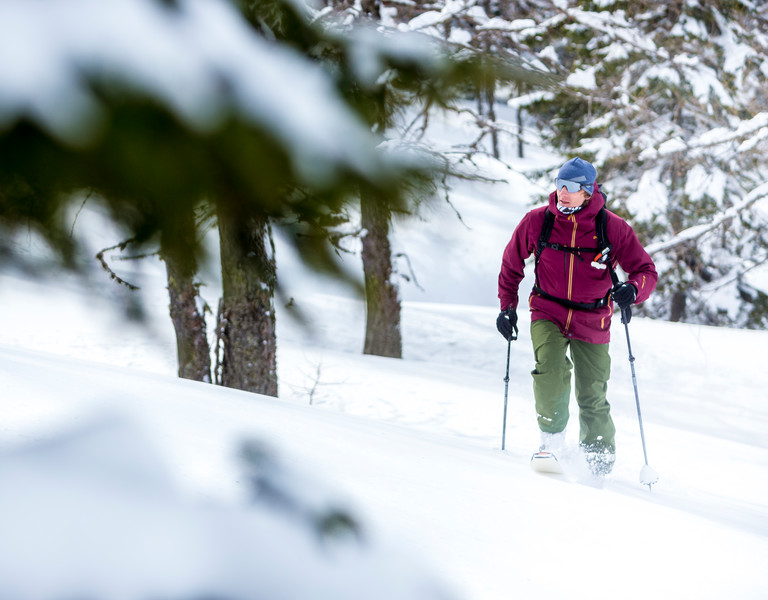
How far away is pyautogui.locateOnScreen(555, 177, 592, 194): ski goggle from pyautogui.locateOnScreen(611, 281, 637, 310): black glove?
0.60m

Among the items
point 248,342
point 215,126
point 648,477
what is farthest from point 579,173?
point 248,342

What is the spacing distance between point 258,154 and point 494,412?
5.83 metres

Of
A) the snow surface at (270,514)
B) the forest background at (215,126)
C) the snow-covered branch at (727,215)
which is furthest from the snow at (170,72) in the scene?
the snow-covered branch at (727,215)

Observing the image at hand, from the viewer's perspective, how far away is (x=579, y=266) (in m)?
3.88

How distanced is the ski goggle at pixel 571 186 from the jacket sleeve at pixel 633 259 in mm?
340

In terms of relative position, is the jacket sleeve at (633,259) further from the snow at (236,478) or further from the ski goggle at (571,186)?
the snow at (236,478)

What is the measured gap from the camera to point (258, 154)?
3.14 ft

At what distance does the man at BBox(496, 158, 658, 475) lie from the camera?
3.80 metres

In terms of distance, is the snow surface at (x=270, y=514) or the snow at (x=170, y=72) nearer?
the snow at (x=170, y=72)

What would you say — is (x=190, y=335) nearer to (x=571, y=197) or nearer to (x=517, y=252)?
(x=517, y=252)

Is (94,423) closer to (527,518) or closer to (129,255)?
(129,255)

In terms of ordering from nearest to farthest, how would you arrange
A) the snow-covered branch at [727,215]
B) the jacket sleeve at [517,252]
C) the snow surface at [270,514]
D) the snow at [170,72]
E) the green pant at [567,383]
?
the snow at [170,72] < the snow surface at [270,514] < the jacket sleeve at [517,252] < the green pant at [567,383] < the snow-covered branch at [727,215]

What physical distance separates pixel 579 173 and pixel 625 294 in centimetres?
74

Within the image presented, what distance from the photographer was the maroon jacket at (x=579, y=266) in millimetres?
3830
